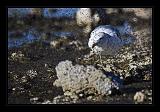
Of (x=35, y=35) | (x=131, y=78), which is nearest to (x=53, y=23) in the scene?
(x=35, y=35)

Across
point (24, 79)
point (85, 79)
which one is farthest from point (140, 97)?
point (24, 79)

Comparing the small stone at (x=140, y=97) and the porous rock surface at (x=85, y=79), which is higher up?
the porous rock surface at (x=85, y=79)

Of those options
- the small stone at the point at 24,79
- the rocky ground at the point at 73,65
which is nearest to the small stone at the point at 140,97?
the rocky ground at the point at 73,65

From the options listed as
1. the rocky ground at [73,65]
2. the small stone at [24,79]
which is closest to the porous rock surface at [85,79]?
the rocky ground at [73,65]

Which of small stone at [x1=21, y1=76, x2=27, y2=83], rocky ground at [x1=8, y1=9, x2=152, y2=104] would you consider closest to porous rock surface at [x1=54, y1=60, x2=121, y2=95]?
rocky ground at [x1=8, y1=9, x2=152, y2=104]

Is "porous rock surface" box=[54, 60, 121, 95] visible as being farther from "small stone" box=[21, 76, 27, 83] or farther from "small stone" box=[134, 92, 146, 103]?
"small stone" box=[21, 76, 27, 83]

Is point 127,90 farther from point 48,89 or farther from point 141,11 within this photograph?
point 141,11

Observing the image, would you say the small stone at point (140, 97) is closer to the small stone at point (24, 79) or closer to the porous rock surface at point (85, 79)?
the porous rock surface at point (85, 79)

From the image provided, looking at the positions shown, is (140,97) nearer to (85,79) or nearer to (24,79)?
(85,79)

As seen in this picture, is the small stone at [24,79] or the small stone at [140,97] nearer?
the small stone at [140,97]
